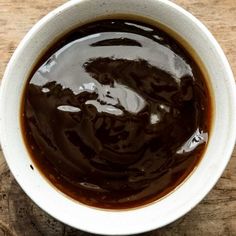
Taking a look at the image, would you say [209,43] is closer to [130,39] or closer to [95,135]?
[130,39]

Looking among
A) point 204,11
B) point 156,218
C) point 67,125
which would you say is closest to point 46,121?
point 67,125

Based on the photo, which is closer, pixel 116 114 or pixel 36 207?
pixel 116 114

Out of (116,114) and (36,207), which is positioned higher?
(116,114)

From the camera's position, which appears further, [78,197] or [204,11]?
[204,11]

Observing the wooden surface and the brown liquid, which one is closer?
the brown liquid
